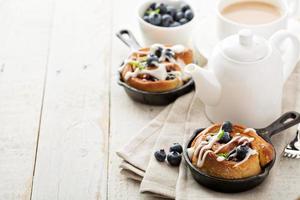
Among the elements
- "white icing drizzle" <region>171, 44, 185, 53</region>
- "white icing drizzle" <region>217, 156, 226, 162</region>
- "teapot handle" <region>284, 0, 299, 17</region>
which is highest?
"teapot handle" <region>284, 0, 299, 17</region>

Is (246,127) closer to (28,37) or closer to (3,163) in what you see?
(3,163)

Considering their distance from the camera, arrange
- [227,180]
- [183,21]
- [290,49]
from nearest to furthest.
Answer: [227,180]
[290,49]
[183,21]

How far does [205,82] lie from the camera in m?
1.82

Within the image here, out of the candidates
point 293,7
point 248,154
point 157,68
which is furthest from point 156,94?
point 293,7

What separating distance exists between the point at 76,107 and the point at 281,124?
1.95 feet

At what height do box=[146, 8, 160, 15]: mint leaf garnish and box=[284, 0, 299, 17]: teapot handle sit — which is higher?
box=[284, 0, 299, 17]: teapot handle

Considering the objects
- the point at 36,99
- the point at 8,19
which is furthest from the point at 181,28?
the point at 8,19

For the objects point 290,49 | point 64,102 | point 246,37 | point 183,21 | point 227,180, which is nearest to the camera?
point 227,180

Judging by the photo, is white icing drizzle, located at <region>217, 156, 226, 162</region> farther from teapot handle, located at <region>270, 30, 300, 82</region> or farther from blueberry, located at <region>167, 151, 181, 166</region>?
teapot handle, located at <region>270, 30, 300, 82</region>

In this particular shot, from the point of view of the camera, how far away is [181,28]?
83.7 inches

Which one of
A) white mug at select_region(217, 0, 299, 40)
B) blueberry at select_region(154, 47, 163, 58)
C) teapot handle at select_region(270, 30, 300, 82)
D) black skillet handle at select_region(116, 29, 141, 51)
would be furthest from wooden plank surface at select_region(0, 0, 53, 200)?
teapot handle at select_region(270, 30, 300, 82)

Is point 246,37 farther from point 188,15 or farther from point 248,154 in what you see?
point 188,15

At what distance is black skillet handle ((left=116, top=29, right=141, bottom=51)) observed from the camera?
2145 millimetres

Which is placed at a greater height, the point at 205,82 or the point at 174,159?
the point at 205,82
